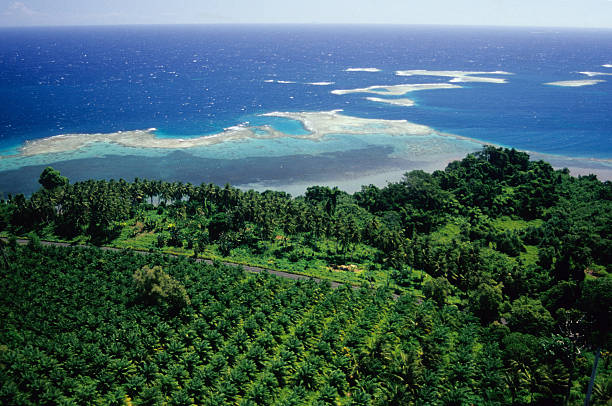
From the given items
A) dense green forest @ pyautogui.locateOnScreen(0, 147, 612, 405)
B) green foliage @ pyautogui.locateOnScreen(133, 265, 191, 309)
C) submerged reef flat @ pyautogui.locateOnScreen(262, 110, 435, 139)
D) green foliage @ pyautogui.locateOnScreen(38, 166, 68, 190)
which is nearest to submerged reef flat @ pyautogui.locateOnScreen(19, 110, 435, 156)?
submerged reef flat @ pyautogui.locateOnScreen(262, 110, 435, 139)

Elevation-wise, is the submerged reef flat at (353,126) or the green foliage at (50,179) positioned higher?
the submerged reef flat at (353,126)

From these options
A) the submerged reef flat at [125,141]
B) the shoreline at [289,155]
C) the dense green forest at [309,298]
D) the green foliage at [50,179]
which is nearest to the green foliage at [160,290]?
the dense green forest at [309,298]

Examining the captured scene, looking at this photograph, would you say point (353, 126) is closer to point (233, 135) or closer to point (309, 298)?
point (233, 135)

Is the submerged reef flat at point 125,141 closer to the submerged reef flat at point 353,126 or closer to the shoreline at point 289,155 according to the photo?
the shoreline at point 289,155

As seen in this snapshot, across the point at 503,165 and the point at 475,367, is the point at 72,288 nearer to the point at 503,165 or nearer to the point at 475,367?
the point at 475,367

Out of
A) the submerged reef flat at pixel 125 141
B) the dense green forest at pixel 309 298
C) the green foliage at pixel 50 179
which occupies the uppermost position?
the submerged reef flat at pixel 125 141

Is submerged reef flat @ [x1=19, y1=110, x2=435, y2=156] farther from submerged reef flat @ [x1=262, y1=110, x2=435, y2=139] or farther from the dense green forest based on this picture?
the dense green forest
